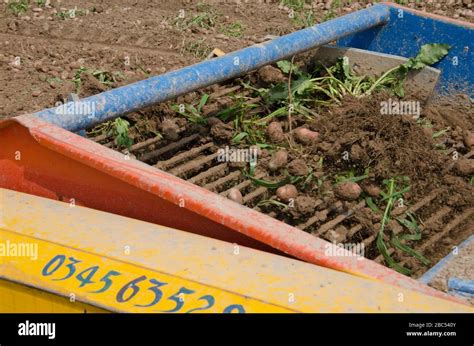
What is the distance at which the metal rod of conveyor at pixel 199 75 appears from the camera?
3445mm

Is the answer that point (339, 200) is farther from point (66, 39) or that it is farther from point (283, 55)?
point (66, 39)

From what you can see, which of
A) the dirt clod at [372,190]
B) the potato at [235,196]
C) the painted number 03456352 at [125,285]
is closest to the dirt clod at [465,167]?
the dirt clod at [372,190]

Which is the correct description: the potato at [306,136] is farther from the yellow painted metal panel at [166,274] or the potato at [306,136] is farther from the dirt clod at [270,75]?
the yellow painted metal panel at [166,274]

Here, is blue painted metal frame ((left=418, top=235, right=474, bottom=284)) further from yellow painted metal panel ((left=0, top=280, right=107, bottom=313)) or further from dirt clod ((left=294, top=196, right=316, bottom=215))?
yellow painted metal panel ((left=0, top=280, right=107, bottom=313))

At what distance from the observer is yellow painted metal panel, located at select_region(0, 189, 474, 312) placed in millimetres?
2361

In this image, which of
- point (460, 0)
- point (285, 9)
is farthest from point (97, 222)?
point (460, 0)

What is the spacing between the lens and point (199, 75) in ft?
12.6

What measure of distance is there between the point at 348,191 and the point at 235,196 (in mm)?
462

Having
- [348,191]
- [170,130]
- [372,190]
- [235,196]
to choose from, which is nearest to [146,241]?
[235,196]

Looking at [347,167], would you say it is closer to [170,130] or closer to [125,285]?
[170,130]

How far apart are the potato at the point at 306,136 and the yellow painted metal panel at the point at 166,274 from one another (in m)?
1.41

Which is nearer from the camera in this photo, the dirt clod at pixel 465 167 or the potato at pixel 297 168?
the potato at pixel 297 168

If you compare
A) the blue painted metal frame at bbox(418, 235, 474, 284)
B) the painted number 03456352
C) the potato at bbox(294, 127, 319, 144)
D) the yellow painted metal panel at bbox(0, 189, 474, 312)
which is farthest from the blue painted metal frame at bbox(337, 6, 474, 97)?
the painted number 03456352

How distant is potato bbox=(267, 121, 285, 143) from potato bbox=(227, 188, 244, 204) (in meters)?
0.55
